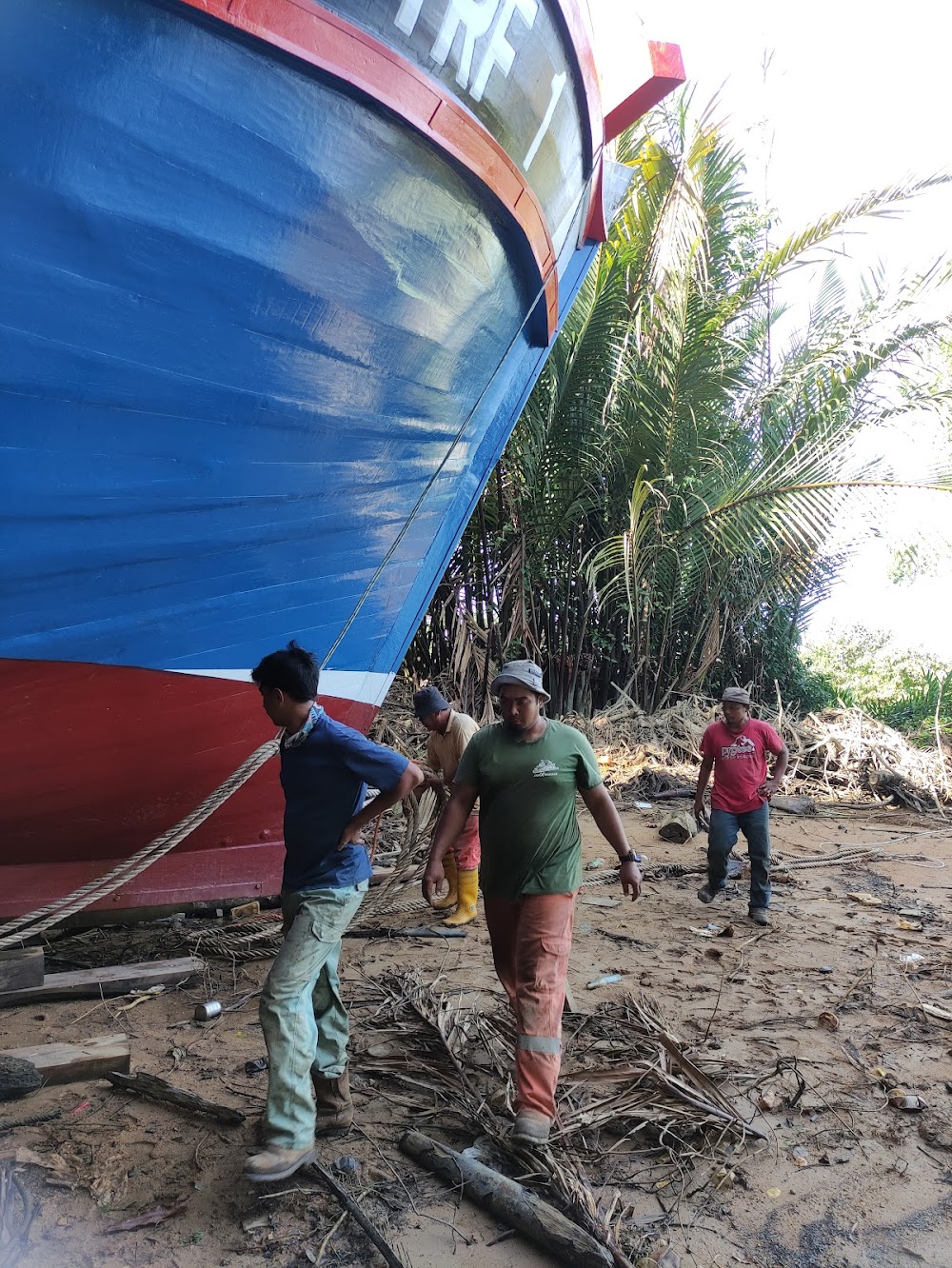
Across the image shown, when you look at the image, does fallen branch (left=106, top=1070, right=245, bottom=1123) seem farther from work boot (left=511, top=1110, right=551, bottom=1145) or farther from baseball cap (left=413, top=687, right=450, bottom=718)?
baseball cap (left=413, top=687, right=450, bottom=718)

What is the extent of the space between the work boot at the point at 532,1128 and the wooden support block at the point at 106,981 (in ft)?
5.86

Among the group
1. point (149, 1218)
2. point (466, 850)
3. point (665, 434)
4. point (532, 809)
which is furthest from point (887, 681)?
point (149, 1218)

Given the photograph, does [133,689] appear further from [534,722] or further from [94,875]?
[534,722]

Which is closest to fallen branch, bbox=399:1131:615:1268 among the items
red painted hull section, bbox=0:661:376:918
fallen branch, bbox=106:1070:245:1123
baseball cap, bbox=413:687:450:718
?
fallen branch, bbox=106:1070:245:1123

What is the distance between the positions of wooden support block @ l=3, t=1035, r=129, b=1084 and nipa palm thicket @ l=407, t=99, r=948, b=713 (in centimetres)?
595

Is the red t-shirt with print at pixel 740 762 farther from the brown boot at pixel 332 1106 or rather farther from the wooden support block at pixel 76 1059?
the wooden support block at pixel 76 1059

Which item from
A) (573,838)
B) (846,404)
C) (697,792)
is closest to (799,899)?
(697,792)

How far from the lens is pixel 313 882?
250cm

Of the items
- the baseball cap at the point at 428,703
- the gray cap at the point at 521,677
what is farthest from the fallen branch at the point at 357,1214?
the baseball cap at the point at 428,703

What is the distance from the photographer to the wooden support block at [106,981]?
11.1 feet

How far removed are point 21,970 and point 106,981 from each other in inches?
12.4

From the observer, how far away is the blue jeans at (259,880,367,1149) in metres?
2.29

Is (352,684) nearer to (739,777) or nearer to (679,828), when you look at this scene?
(739,777)

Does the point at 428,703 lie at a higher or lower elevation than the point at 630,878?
higher
